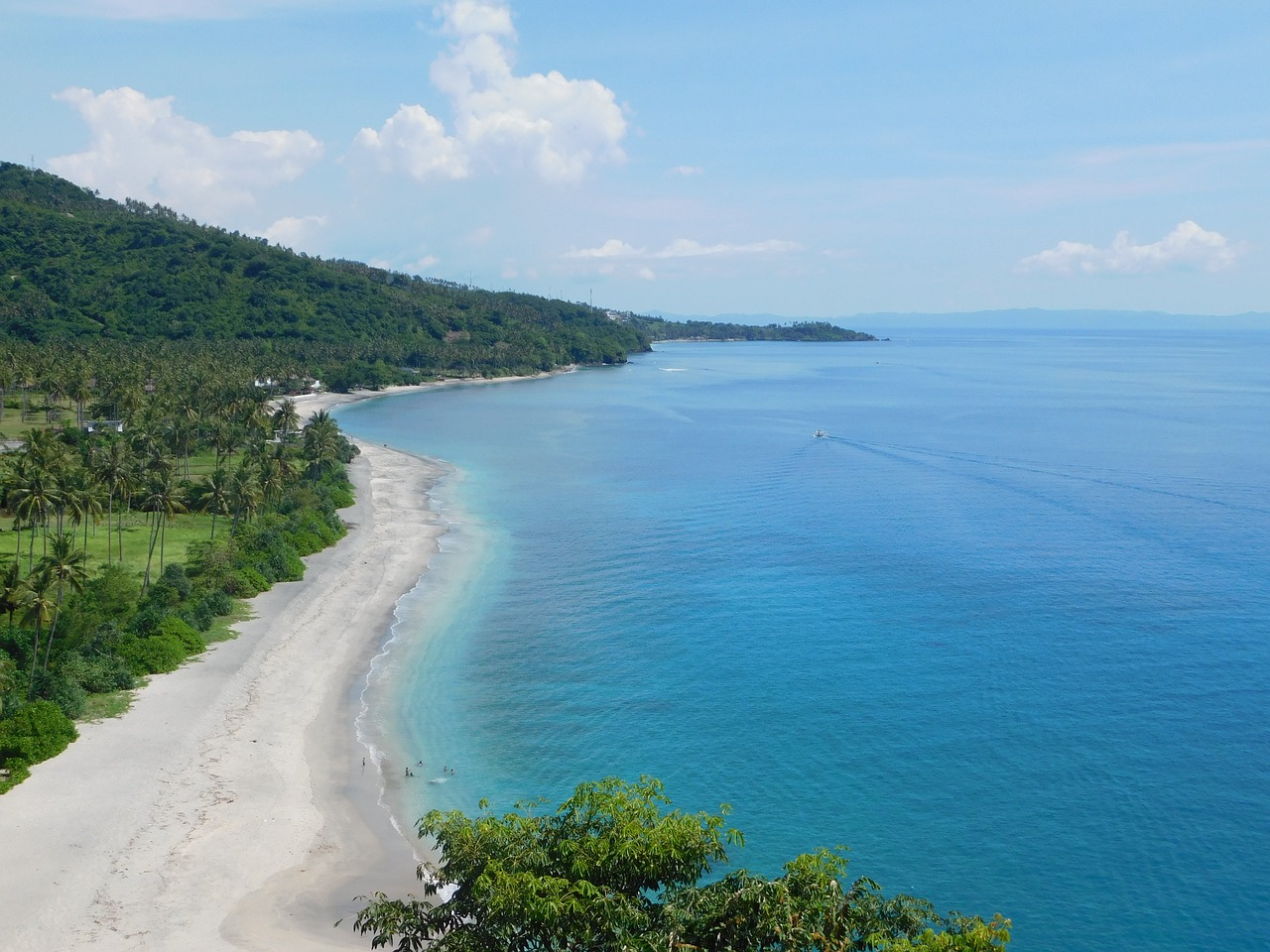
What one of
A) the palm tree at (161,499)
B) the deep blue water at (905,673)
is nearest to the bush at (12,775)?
the deep blue water at (905,673)

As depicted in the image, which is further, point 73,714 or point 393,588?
point 393,588

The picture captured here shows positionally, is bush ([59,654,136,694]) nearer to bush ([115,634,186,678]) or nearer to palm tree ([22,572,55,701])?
bush ([115,634,186,678])

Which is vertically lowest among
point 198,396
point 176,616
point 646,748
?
point 646,748

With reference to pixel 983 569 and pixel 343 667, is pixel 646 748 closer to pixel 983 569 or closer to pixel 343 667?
pixel 343 667

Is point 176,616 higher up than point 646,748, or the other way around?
point 176,616

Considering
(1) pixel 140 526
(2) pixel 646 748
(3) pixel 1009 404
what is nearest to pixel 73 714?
(2) pixel 646 748

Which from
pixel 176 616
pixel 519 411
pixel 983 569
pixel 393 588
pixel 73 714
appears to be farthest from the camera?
pixel 519 411

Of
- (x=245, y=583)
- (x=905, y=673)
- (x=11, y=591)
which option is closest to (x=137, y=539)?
(x=245, y=583)
